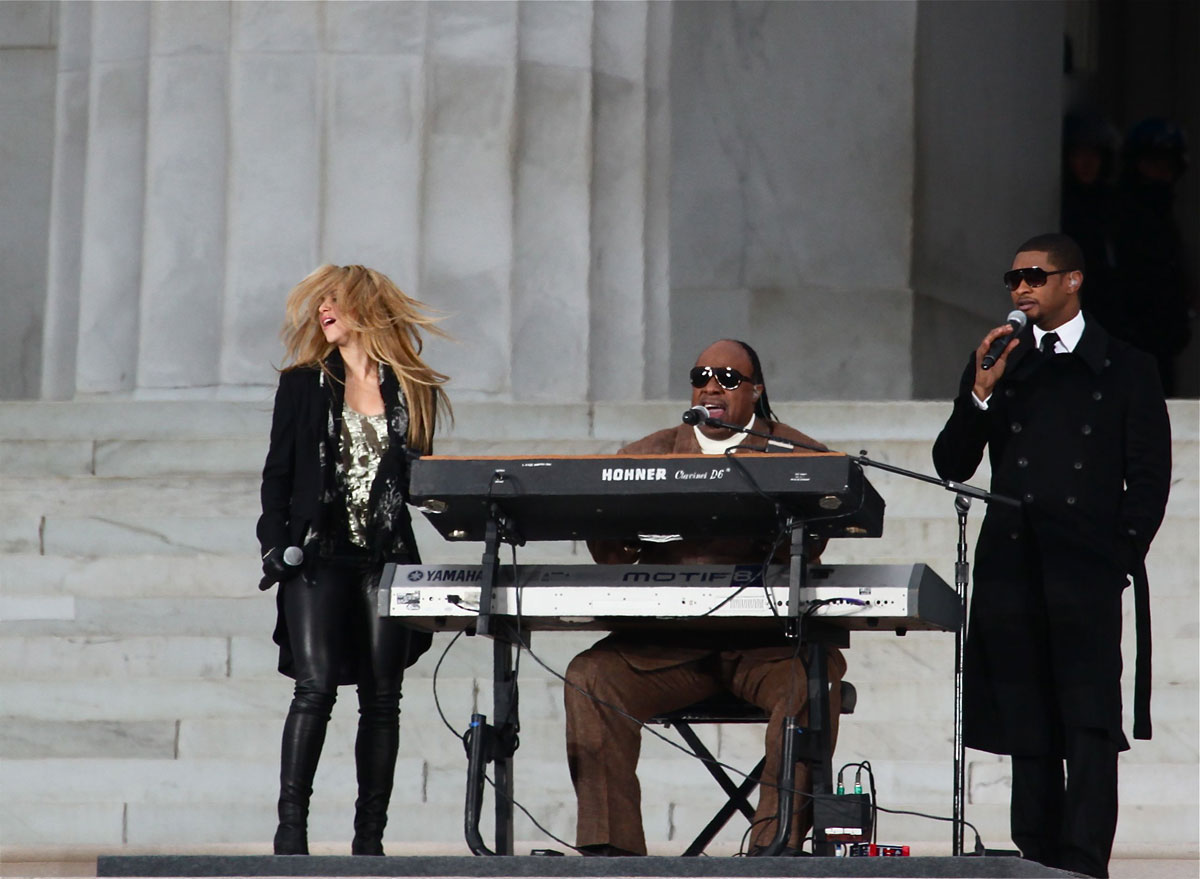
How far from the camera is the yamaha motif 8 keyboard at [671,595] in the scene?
522 centimetres

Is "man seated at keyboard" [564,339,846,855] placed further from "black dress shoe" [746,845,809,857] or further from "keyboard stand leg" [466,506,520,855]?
"keyboard stand leg" [466,506,520,855]

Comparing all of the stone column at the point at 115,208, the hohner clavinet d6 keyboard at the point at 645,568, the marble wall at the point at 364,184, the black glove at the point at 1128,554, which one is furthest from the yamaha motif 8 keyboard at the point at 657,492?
the stone column at the point at 115,208

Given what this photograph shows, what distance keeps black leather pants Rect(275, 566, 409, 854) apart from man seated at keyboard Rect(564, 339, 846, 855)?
561 mm

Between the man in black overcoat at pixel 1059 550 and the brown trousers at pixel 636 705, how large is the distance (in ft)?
1.63

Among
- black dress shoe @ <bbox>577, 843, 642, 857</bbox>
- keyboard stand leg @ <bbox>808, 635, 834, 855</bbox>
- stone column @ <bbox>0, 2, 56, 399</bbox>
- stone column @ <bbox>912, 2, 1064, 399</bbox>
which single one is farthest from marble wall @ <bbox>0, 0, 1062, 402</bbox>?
keyboard stand leg @ <bbox>808, 635, 834, 855</bbox>

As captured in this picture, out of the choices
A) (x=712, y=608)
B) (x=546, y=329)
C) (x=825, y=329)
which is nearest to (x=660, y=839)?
(x=712, y=608)

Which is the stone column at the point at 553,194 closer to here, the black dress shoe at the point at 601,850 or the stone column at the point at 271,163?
the stone column at the point at 271,163

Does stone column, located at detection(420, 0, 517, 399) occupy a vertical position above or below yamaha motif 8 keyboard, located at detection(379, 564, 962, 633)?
above

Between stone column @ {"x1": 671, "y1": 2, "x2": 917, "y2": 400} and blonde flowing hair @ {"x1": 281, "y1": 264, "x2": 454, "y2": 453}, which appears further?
stone column @ {"x1": 671, "y1": 2, "x2": 917, "y2": 400}

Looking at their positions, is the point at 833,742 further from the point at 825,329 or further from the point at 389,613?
the point at 825,329

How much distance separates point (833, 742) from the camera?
5.57 meters

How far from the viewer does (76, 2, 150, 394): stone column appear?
1062 cm

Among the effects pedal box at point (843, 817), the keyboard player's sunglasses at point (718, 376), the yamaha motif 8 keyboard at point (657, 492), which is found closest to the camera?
the yamaha motif 8 keyboard at point (657, 492)

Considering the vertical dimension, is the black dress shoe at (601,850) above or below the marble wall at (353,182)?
below
